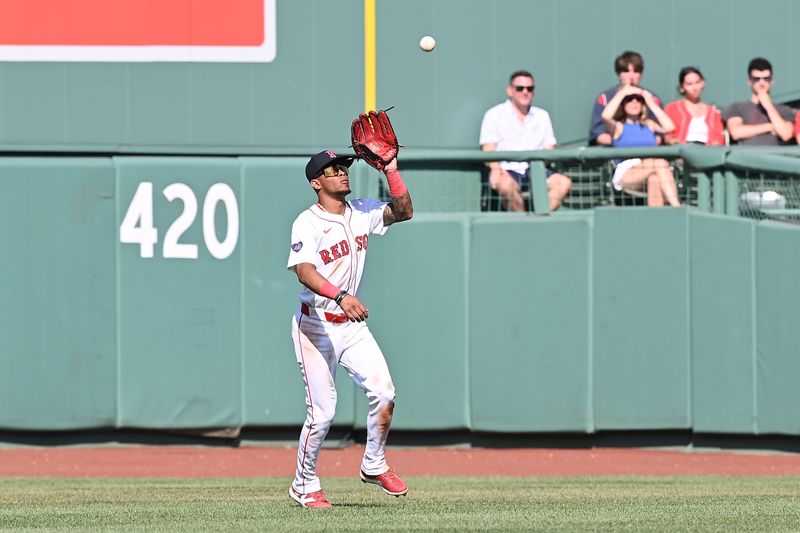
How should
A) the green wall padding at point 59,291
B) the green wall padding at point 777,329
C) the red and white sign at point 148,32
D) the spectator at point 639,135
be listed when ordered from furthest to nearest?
the red and white sign at point 148,32
the green wall padding at point 59,291
the spectator at point 639,135
the green wall padding at point 777,329

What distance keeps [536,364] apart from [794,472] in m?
2.05

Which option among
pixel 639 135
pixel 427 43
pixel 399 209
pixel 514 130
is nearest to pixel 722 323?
pixel 639 135

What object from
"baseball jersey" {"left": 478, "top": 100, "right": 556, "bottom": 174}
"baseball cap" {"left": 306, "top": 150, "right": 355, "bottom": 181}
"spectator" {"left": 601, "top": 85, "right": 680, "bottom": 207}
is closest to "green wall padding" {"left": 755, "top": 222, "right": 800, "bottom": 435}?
"spectator" {"left": 601, "top": 85, "right": 680, "bottom": 207}

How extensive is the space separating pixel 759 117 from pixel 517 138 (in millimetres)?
1893

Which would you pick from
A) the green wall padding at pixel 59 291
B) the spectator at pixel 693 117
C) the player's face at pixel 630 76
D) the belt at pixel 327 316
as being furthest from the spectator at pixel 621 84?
the belt at pixel 327 316

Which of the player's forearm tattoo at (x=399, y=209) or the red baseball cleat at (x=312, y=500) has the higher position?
the player's forearm tattoo at (x=399, y=209)

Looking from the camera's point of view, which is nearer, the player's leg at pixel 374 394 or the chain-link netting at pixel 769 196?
the player's leg at pixel 374 394

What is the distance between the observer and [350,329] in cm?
729

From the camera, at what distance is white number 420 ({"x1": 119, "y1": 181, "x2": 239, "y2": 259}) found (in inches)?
444

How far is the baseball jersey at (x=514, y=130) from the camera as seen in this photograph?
11.8 m

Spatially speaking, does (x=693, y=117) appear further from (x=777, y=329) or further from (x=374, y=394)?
(x=374, y=394)

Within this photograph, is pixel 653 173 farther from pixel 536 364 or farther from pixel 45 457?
pixel 45 457

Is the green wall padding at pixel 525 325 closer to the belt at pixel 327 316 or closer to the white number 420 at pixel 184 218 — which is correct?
the white number 420 at pixel 184 218

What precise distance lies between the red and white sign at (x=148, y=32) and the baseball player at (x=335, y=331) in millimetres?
5254
